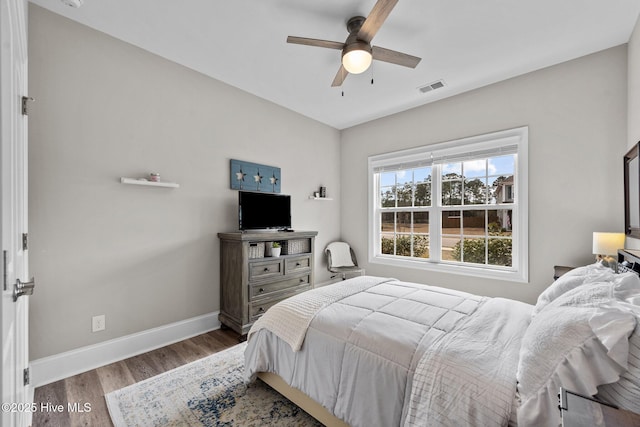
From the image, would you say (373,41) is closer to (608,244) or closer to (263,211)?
(263,211)

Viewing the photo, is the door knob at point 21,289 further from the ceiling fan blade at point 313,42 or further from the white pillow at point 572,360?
the ceiling fan blade at point 313,42

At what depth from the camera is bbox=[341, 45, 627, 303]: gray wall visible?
8.56ft

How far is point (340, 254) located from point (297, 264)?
52.0 inches

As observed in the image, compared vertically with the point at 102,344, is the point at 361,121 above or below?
above

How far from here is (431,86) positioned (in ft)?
10.8

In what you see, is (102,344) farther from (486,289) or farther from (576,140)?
(576,140)

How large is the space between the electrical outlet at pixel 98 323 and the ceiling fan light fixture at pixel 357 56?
2.93m

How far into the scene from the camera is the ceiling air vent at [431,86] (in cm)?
322

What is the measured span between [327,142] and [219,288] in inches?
112

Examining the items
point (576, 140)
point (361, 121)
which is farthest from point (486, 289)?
point (361, 121)

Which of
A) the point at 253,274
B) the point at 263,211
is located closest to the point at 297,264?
the point at 253,274

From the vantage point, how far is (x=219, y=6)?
2.06m

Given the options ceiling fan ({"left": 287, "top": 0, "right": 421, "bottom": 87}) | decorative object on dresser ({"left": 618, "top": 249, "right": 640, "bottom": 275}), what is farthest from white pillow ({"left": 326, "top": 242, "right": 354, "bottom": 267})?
decorative object on dresser ({"left": 618, "top": 249, "right": 640, "bottom": 275})

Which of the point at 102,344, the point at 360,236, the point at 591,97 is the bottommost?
the point at 102,344
